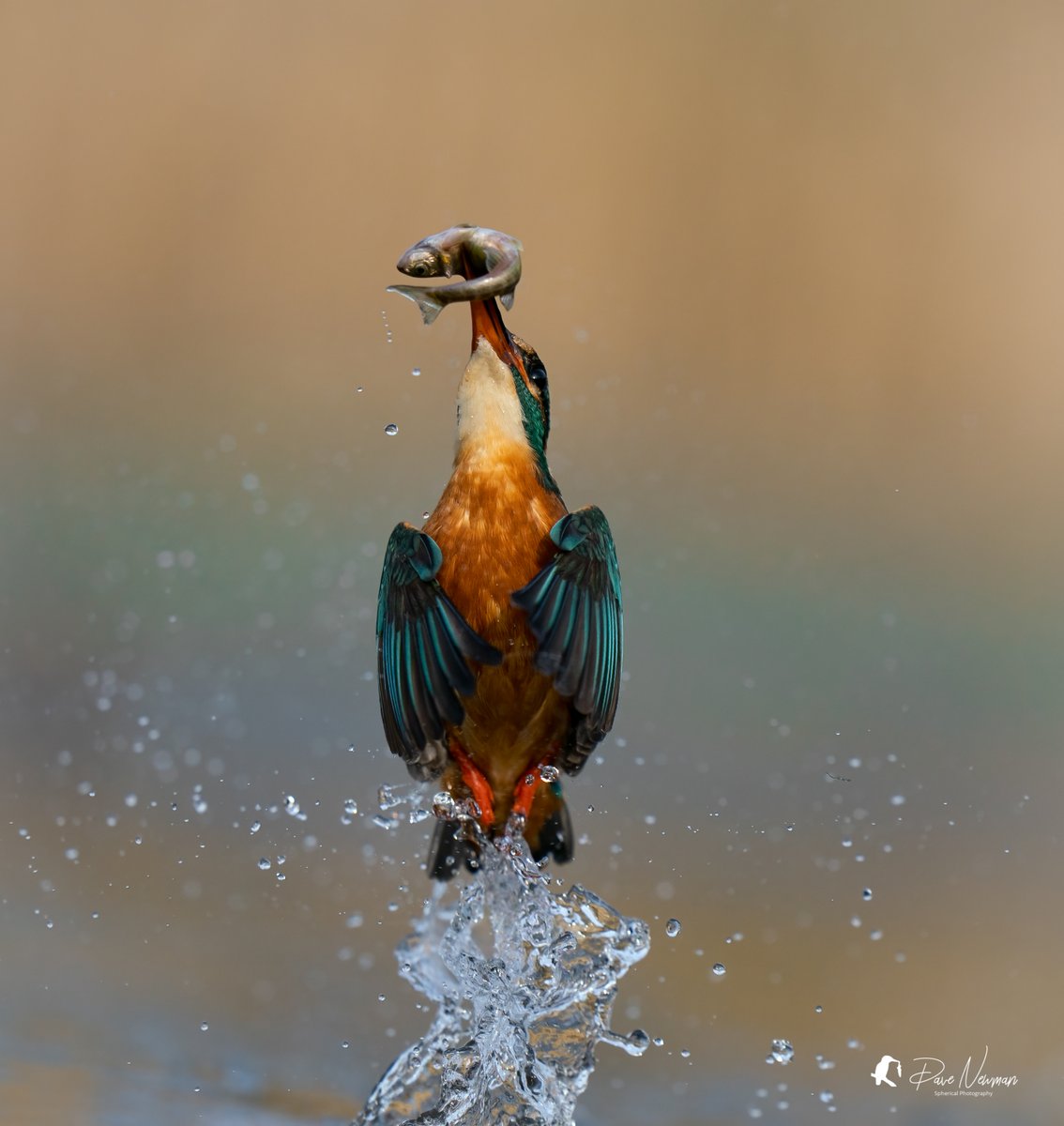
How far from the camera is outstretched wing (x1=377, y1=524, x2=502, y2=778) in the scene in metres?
1.88

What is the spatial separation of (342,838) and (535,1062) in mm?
1301

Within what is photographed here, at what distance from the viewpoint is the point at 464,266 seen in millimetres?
1854

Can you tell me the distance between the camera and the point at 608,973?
231cm

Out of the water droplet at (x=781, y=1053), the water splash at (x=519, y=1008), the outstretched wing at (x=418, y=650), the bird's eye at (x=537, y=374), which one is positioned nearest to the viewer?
the outstretched wing at (x=418, y=650)

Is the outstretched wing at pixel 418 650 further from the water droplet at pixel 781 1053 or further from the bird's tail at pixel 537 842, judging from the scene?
the water droplet at pixel 781 1053

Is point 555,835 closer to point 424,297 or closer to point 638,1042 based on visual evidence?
point 638,1042

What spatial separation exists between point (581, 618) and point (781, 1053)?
45.6 inches

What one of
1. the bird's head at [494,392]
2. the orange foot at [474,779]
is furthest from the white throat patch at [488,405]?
the orange foot at [474,779]

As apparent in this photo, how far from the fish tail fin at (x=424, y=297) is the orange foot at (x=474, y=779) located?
0.61m

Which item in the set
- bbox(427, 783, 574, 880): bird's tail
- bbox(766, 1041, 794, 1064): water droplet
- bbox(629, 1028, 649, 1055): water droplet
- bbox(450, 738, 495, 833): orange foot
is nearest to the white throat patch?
bbox(450, 738, 495, 833): orange foot

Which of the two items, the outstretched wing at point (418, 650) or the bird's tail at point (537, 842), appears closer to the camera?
the outstretched wing at point (418, 650)

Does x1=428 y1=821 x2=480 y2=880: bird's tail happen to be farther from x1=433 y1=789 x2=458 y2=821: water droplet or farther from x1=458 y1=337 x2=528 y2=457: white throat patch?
x1=458 y1=337 x2=528 y2=457: white throat patch

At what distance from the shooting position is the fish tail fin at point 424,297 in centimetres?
177

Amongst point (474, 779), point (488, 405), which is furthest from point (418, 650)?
point (488, 405)
